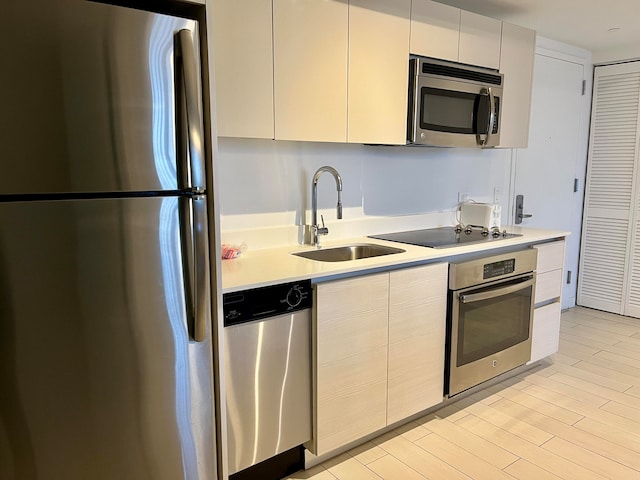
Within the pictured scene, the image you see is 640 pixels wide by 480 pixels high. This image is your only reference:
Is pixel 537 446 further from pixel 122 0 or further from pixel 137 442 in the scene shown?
pixel 122 0

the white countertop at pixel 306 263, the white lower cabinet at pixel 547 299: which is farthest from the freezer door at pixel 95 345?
the white lower cabinet at pixel 547 299

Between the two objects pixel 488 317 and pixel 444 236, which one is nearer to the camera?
pixel 488 317

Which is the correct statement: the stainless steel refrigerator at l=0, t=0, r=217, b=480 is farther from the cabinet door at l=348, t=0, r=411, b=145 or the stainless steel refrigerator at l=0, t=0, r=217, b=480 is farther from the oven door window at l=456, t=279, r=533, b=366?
the oven door window at l=456, t=279, r=533, b=366

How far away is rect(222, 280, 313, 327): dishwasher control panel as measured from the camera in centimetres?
172

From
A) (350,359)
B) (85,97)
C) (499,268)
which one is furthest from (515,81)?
(85,97)

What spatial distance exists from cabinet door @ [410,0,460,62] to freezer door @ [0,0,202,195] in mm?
1447

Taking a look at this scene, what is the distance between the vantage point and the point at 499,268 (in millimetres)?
2646

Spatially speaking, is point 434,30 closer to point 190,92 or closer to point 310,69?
point 310,69

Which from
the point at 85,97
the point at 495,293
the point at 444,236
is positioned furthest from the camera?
the point at 444,236

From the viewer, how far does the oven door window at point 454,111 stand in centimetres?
251

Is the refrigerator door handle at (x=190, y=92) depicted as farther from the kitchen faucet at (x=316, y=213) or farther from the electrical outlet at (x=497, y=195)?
the electrical outlet at (x=497, y=195)

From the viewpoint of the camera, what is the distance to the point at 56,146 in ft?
3.88

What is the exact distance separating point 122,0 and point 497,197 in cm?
301

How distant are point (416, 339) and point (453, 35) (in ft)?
5.47
